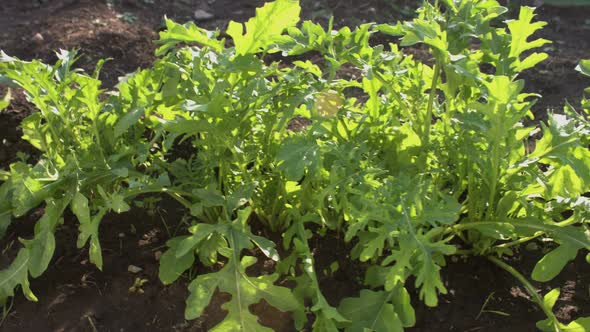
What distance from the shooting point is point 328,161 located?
7.54ft

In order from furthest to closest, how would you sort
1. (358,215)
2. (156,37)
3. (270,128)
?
1. (156,37)
2. (270,128)
3. (358,215)

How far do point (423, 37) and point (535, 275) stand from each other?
87 cm

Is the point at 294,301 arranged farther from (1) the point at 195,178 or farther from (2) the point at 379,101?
(2) the point at 379,101

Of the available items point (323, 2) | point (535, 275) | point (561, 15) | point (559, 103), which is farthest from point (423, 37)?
point (561, 15)

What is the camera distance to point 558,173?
2.24 m

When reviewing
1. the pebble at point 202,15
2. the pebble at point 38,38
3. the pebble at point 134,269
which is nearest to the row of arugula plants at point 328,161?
the pebble at point 134,269

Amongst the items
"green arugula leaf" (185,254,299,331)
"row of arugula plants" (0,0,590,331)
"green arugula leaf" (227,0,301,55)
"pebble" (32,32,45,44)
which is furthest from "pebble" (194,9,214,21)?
"green arugula leaf" (185,254,299,331)

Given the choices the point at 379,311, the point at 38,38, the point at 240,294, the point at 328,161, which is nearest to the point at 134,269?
the point at 240,294

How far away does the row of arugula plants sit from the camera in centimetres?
207

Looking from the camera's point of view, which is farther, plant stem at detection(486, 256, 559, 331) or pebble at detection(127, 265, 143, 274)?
pebble at detection(127, 265, 143, 274)

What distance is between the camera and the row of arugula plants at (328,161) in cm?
207

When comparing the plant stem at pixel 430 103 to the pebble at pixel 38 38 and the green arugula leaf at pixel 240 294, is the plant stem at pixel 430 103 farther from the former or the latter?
the pebble at pixel 38 38

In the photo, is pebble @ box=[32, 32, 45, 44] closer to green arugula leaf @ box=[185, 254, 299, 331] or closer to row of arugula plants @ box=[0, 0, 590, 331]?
row of arugula plants @ box=[0, 0, 590, 331]

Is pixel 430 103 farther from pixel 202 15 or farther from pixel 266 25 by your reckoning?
pixel 202 15
